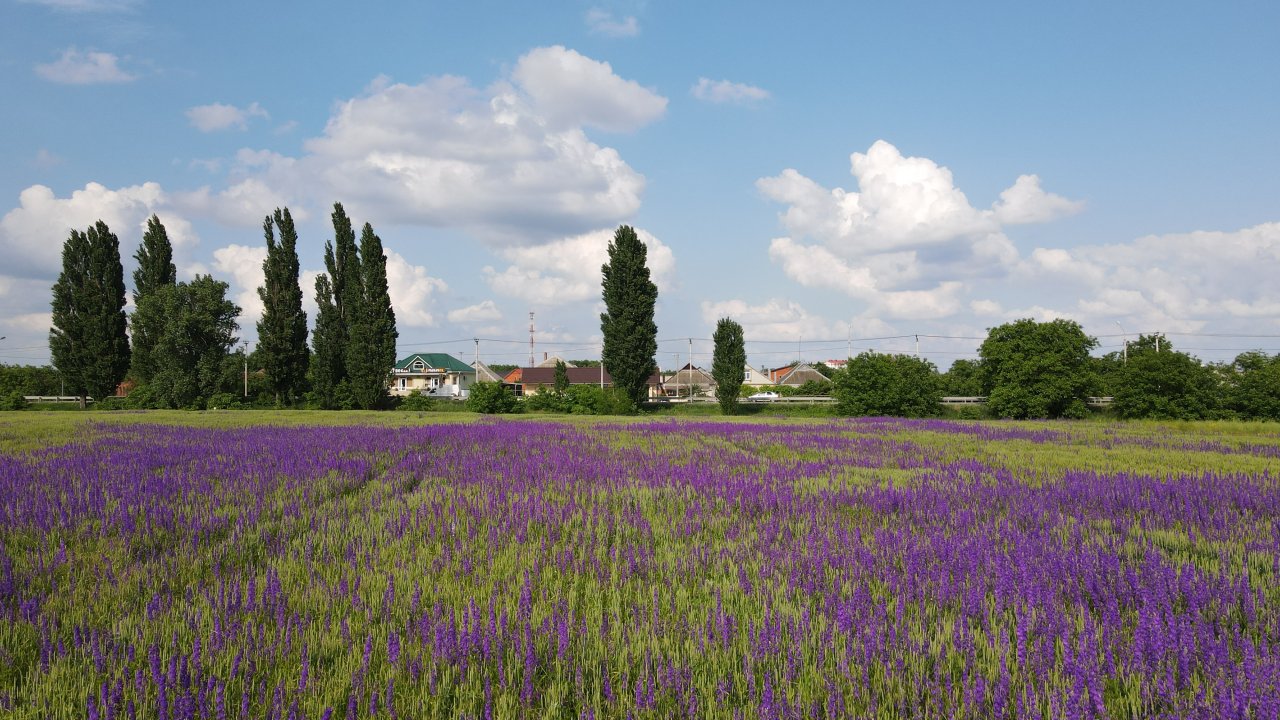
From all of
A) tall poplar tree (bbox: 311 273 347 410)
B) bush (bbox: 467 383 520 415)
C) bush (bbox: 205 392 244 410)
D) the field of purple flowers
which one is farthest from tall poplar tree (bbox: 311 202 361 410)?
the field of purple flowers

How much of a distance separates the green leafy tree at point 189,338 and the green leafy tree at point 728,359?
38532 mm

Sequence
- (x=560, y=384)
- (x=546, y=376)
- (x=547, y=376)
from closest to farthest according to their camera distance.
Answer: (x=560, y=384), (x=546, y=376), (x=547, y=376)

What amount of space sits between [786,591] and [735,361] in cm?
4588

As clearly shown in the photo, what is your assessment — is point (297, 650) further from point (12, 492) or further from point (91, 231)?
point (91, 231)

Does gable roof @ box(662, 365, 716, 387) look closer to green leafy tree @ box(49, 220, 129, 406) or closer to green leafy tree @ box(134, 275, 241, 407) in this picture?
green leafy tree @ box(134, 275, 241, 407)

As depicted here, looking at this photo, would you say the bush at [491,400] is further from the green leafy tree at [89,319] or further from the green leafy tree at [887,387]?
the green leafy tree at [89,319]

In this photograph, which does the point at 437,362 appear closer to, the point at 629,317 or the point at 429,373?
the point at 429,373

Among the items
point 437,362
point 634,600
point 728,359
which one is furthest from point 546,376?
point 634,600

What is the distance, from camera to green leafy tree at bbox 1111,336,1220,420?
121 feet

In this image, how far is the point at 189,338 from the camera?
4672 centimetres

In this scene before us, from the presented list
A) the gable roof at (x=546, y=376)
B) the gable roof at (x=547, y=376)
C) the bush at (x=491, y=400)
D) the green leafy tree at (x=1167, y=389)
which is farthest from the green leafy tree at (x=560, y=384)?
the green leafy tree at (x=1167, y=389)

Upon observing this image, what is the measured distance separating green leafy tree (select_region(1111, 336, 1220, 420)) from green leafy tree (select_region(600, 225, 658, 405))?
3214cm

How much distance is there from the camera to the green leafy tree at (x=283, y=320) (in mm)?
47625

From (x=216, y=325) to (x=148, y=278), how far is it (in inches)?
353
